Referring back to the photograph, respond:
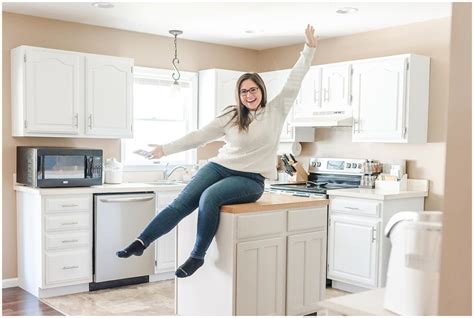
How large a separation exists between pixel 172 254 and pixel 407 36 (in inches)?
117

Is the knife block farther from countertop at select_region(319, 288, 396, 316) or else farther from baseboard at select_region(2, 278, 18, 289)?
countertop at select_region(319, 288, 396, 316)

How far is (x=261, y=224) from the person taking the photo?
3238 millimetres

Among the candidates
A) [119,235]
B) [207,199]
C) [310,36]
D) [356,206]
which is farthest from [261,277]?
[119,235]

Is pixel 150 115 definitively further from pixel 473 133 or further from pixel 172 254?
pixel 473 133

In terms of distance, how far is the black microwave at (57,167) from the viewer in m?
4.43

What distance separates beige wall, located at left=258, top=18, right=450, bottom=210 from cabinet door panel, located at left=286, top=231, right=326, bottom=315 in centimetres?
170

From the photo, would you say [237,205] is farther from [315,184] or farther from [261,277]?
[315,184]

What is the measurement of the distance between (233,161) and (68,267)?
204cm

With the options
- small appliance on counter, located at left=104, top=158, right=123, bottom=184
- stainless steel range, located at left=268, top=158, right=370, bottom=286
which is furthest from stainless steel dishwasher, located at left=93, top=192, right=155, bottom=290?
stainless steel range, located at left=268, top=158, right=370, bottom=286

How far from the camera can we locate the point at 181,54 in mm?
5887

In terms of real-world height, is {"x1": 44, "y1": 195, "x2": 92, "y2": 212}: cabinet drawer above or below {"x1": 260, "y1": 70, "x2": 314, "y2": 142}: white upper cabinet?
below

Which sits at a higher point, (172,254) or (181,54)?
(181,54)

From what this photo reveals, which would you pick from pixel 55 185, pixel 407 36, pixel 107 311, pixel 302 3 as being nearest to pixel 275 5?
pixel 302 3

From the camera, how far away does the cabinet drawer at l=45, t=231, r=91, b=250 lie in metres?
4.44
